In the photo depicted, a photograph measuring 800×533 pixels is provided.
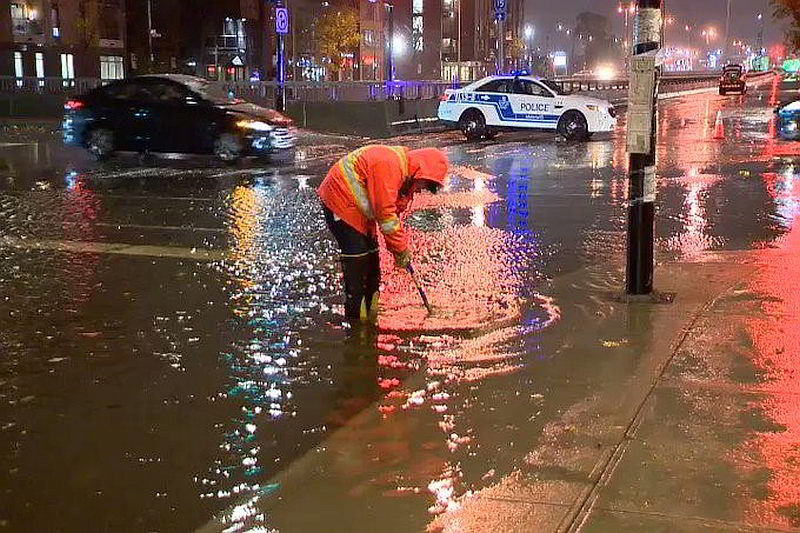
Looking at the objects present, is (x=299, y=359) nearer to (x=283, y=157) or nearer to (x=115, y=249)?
(x=115, y=249)

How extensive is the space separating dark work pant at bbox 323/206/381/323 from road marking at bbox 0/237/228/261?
8.93 ft

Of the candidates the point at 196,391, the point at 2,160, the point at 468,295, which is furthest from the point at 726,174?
the point at 2,160

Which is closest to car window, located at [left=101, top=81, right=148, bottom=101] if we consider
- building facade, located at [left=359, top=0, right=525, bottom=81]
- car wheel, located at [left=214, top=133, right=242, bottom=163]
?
car wheel, located at [left=214, top=133, right=242, bottom=163]

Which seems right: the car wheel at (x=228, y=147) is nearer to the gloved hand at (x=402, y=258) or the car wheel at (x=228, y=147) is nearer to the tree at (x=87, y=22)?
the gloved hand at (x=402, y=258)

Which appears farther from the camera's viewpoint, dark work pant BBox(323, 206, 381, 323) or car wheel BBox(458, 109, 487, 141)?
car wheel BBox(458, 109, 487, 141)

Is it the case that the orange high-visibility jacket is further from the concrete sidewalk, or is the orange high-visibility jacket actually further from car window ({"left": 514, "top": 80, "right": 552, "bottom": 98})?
car window ({"left": 514, "top": 80, "right": 552, "bottom": 98})

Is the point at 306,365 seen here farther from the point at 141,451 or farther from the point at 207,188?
the point at 207,188

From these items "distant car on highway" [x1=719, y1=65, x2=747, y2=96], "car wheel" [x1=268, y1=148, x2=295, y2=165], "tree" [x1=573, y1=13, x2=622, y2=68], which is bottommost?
"car wheel" [x1=268, y1=148, x2=295, y2=165]

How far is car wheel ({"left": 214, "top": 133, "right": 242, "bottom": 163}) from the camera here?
1820 centimetres

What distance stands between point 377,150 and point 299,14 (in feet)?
206

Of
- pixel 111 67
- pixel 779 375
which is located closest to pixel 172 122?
pixel 779 375

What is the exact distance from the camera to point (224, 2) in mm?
58406

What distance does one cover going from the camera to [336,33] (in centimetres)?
6494

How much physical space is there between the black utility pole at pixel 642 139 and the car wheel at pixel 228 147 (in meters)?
12.2
